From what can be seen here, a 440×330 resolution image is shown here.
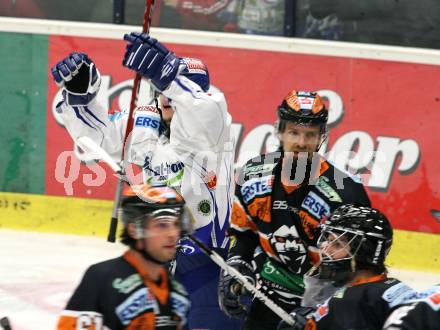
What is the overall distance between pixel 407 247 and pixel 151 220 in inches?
186

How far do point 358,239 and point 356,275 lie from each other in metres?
0.11

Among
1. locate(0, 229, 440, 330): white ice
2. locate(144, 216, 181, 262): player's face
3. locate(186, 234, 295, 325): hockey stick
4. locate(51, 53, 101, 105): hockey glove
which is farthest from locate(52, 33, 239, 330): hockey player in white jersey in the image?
locate(0, 229, 440, 330): white ice

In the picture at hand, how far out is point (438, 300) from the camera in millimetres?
3193

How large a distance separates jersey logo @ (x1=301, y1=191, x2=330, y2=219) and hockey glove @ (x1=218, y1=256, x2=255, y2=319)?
1.05 ft

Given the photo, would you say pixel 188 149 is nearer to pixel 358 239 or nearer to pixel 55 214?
pixel 358 239

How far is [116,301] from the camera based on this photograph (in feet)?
10.7

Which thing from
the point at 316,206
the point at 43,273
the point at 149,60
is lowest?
the point at 43,273

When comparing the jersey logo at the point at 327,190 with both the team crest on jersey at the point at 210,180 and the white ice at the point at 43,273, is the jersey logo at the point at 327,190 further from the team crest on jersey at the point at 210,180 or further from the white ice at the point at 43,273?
the white ice at the point at 43,273

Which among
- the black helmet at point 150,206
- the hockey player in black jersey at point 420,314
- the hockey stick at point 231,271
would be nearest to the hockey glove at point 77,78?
the hockey stick at point 231,271

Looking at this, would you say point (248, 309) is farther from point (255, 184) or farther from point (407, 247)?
point (407, 247)

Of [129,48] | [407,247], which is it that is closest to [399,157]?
[407,247]

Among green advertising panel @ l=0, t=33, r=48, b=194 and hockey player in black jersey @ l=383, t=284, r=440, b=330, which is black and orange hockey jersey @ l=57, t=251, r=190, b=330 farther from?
green advertising panel @ l=0, t=33, r=48, b=194

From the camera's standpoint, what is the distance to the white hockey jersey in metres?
4.75

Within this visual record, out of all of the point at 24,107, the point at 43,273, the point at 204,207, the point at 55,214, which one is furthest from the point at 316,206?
the point at 24,107
